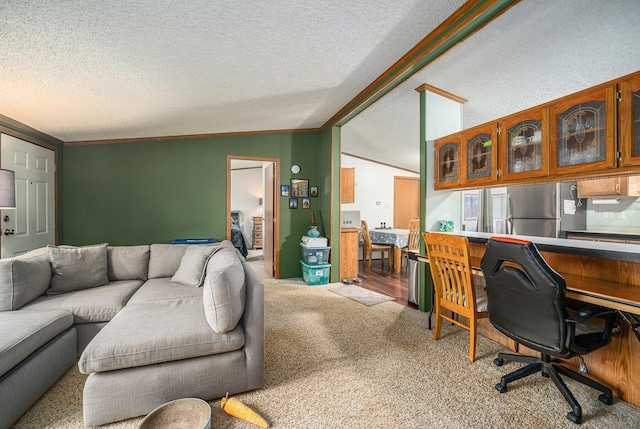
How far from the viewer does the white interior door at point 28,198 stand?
306 cm

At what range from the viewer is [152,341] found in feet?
5.21

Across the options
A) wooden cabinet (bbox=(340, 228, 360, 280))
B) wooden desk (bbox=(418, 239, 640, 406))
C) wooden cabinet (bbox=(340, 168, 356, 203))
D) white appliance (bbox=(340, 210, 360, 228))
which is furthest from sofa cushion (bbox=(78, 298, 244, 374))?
white appliance (bbox=(340, 210, 360, 228))

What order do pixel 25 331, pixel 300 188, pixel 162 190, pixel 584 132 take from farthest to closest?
pixel 300 188
pixel 162 190
pixel 584 132
pixel 25 331

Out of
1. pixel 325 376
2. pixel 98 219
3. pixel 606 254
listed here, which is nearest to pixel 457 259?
pixel 606 254

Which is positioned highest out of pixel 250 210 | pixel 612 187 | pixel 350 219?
pixel 612 187

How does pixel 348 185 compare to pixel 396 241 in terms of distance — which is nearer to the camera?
pixel 396 241

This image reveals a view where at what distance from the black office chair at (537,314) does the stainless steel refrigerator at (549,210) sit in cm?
294

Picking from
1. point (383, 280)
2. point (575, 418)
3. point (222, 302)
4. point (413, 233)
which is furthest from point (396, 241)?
point (222, 302)

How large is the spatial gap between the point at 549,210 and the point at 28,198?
709 cm

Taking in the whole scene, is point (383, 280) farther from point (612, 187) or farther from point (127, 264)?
point (127, 264)

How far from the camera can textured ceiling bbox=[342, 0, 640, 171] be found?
7.03 ft

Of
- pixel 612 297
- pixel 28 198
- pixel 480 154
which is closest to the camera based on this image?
pixel 612 297

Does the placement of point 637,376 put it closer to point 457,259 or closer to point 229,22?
point 457,259

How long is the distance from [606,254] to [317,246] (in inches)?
132
